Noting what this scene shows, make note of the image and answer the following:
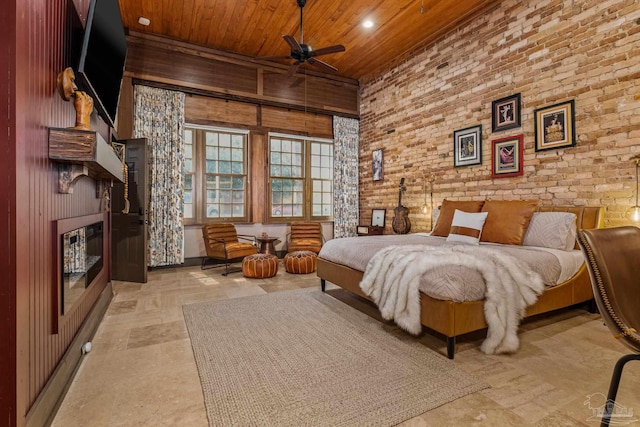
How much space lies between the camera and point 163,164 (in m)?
5.27

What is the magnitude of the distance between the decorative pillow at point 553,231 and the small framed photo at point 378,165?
11.0 feet

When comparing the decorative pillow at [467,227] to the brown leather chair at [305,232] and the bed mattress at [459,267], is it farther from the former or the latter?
the brown leather chair at [305,232]

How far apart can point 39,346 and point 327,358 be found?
63.4 inches

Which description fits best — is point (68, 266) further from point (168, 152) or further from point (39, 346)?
point (168, 152)

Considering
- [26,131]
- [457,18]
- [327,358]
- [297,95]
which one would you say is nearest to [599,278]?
[327,358]

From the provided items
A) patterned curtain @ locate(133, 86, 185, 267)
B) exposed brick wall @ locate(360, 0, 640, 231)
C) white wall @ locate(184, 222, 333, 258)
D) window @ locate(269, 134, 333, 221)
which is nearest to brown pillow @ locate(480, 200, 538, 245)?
exposed brick wall @ locate(360, 0, 640, 231)

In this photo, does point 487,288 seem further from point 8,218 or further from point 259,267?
point 259,267

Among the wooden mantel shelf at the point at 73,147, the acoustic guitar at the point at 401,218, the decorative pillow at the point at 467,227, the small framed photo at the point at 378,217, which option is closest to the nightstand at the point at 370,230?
the small framed photo at the point at 378,217

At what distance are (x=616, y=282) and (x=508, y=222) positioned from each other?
2299 mm

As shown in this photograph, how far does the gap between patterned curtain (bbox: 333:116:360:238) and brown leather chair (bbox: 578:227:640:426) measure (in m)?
5.47

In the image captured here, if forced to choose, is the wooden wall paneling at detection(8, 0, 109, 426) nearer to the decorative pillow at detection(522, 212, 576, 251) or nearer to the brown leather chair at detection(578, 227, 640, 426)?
the brown leather chair at detection(578, 227, 640, 426)

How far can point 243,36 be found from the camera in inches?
205

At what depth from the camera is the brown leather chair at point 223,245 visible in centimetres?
504

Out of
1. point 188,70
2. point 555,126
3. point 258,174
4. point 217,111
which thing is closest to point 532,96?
point 555,126
